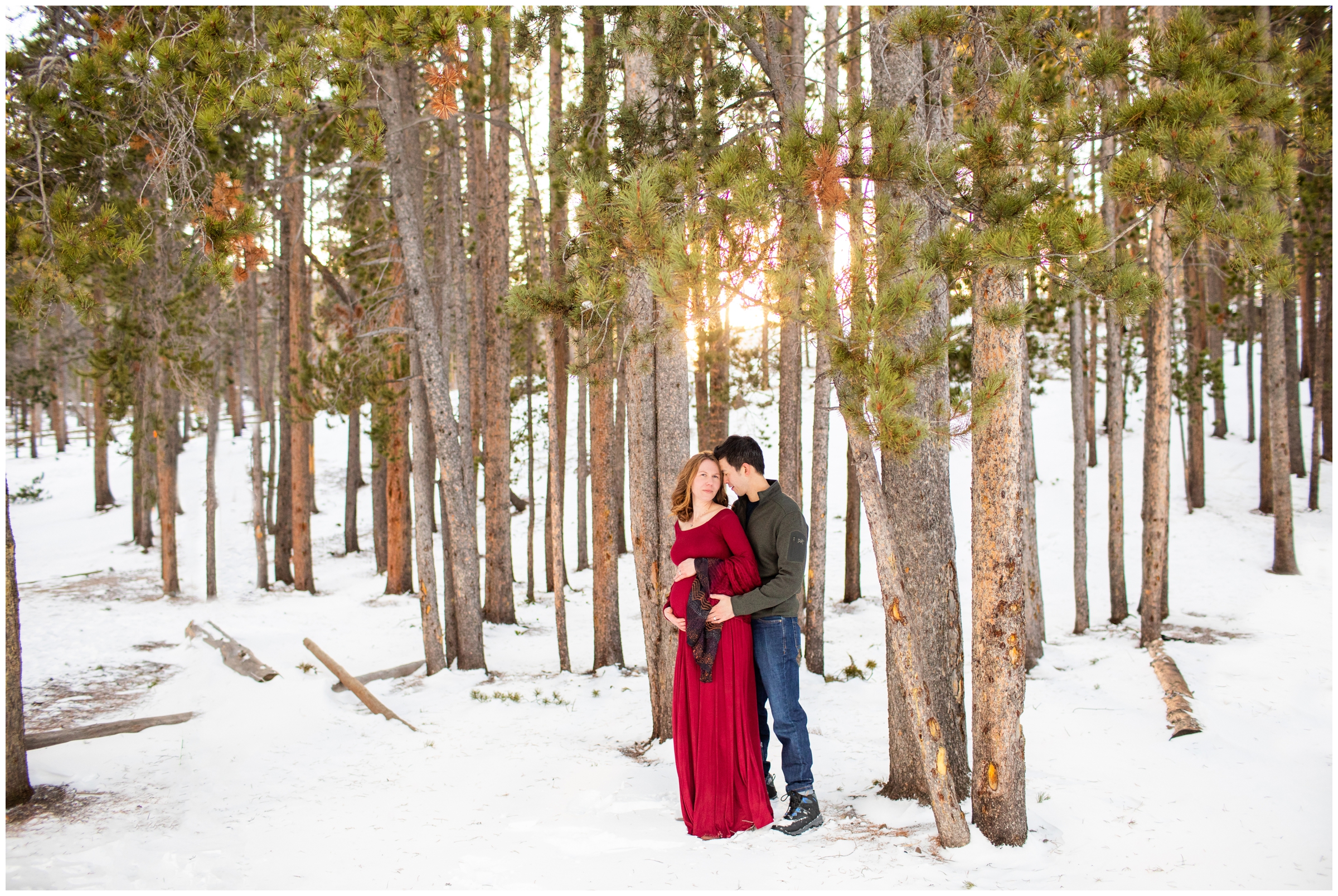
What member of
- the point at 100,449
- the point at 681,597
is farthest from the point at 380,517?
the point at 681,597

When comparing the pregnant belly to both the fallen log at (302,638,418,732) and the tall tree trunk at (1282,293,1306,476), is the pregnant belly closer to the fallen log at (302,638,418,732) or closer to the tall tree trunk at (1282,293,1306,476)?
the fallen log at (302,638,418,732)

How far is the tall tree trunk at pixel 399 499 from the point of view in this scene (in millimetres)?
13047

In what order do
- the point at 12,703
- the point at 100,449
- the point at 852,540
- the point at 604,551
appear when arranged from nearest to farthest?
the point at 12,703
the point at 604,551
the point at 852,540
the point at 100,449

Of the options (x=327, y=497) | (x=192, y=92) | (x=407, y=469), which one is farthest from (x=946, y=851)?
(x=327, y=497)

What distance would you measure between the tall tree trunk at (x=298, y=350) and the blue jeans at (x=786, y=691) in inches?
381

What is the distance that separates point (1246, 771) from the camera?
4992 millimetres

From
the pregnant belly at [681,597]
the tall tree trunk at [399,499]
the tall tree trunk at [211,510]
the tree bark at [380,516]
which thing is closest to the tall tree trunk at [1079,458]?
the pregnant belly at [681,597]

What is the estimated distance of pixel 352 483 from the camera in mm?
17500

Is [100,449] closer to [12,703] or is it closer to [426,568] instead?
[426,568]

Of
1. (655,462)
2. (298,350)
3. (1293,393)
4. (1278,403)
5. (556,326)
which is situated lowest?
(655,462)

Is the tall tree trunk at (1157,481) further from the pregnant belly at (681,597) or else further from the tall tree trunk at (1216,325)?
the tall tree trunk at (1216,325)

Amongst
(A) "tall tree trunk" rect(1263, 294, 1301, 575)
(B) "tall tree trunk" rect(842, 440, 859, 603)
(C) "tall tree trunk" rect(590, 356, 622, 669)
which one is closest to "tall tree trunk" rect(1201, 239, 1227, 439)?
(A) "tall tree trunk" rect(1263, 294, 1301, 575)

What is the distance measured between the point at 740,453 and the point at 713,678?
120 centimetres

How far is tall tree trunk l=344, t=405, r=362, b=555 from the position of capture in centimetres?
1744
